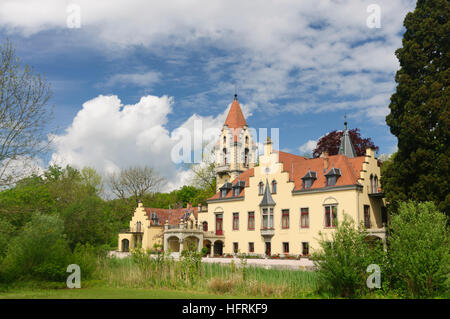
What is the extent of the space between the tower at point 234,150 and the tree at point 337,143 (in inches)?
361

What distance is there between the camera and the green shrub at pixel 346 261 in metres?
15.1

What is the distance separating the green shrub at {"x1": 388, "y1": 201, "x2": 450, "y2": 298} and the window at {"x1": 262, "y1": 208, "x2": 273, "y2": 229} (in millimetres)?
24117

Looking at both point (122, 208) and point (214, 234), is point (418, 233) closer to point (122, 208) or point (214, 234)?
point (214, 234)

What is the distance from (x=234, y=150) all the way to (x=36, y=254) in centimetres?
3885

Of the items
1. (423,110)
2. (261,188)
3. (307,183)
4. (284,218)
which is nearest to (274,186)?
(261,188)

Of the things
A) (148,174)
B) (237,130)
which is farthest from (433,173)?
(148,174)

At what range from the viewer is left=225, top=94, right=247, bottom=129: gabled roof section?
186 ft

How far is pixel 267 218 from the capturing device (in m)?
40.3

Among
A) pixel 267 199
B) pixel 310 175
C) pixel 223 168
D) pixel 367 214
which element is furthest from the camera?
pixel 223 168

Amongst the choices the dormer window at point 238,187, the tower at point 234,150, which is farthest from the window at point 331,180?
the tower at point 234,150

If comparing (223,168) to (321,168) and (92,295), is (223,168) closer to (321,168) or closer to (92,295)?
(321,168)

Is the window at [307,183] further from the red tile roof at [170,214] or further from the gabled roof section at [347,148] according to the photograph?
the red tile roof at [170,214]

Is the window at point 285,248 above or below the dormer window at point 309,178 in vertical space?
below

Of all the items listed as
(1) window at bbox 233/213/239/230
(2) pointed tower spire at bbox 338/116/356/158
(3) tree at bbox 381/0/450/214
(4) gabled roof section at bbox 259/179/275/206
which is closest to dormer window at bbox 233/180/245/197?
(1) window at bbox 233/213/239/230
